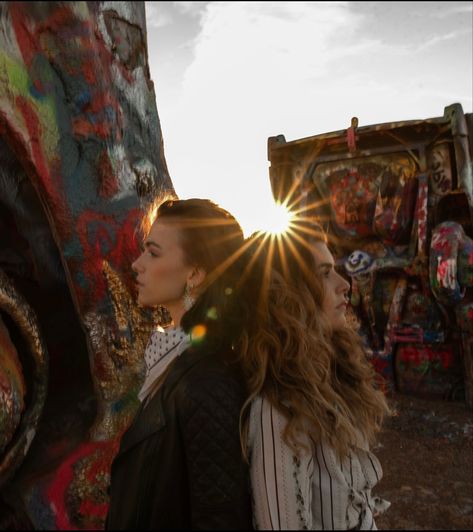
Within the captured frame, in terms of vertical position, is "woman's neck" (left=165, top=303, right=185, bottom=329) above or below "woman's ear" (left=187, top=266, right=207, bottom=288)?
below

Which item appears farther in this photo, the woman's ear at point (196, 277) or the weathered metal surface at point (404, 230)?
the weathered metal surface at point (404, 230)

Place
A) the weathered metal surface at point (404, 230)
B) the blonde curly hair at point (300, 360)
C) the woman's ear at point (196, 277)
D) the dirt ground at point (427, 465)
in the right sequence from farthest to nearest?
the weathered metal surface at point (404, 230) → the dirt ground at point (427, 465) → the woman's ear at point (196, 277) → the blonde curly hair at point (300, 360)

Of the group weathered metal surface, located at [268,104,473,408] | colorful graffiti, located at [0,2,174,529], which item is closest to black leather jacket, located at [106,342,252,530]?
colorful graffiti, located at [0,2,174,529]

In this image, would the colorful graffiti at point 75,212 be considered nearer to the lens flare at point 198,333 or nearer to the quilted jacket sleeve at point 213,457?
the lens flare at point 198,333

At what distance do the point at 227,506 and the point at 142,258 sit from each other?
0.58 meters

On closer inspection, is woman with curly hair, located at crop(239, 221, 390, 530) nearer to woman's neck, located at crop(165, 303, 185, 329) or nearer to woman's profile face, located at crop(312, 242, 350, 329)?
woman's profile face, located at crop(312, 242, 350, 329)

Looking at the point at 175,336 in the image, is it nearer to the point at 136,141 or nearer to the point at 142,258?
the point at 142,258

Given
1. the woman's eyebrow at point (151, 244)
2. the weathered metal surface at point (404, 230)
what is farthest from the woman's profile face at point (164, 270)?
the weathered metal surface at point (404, 230)

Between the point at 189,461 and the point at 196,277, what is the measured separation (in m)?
0.41

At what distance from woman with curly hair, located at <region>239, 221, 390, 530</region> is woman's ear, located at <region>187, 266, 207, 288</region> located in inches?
4.9

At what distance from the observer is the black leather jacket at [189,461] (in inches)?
35.8

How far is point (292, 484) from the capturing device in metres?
0.97

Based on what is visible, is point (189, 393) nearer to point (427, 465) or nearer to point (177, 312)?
point (177, 312)

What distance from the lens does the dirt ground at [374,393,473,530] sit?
102 inches
